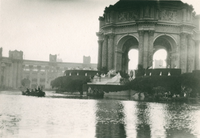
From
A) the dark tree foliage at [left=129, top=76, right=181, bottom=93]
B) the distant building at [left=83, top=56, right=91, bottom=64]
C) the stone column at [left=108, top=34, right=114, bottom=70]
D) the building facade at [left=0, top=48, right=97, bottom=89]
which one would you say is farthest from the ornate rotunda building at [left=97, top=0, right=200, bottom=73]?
the distant building at [left=83, top=56, right=91, bottom=64]

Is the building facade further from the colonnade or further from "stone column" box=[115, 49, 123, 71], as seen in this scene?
"stone column" box=[115, 49, 123, 71]

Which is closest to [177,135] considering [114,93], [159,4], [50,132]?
[50,132]

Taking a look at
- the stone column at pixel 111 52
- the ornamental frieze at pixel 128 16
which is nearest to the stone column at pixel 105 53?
the stone column at pixel 111 52

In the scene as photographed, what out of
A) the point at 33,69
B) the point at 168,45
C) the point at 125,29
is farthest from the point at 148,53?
the point at 33,69

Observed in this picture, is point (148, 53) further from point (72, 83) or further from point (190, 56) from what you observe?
point (72, 83)

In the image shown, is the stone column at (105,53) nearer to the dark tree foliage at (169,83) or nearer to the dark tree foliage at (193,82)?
the dark tree foliage at (169,83)

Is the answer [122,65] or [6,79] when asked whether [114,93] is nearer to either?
[122,65]

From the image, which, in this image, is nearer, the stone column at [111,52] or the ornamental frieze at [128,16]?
the ornamental frieze at [128,16]
